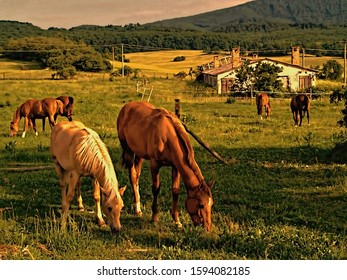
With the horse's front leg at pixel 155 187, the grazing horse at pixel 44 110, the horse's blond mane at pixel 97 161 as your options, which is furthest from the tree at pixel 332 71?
the horse's blond mane at pixel 97 161

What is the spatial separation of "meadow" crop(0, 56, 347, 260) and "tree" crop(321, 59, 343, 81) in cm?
4594

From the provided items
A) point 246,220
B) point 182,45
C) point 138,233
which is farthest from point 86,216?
point 182,45

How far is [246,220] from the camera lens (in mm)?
8609

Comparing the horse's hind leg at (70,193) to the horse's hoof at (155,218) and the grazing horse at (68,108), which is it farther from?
the grazing horse at (68,108)

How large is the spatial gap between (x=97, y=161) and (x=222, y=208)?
2.81 metres

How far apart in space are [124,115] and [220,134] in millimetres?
9951

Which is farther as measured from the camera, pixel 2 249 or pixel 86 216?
pixel 86 216

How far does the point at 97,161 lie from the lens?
797cm

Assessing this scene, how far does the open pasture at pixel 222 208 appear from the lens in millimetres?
6859

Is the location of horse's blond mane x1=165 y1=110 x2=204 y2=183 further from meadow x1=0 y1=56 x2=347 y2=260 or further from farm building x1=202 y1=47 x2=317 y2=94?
farm building x1=202 y1=47 x2=317 y2=94

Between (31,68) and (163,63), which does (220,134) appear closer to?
(31,68)

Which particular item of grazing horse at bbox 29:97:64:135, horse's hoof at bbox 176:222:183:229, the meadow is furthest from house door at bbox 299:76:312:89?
horse's hoof at bbox 176:222:183:229

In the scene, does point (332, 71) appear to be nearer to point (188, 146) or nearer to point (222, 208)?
point (222, 208)

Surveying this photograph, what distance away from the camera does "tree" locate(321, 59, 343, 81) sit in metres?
62.9
